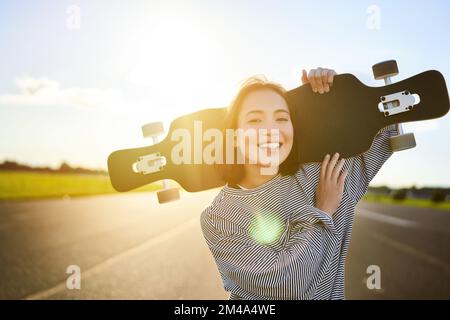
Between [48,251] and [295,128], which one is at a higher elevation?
[295,128]

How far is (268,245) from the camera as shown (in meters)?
2.25

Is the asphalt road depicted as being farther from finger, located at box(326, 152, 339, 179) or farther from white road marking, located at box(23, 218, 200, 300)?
finger, located at box(326, 152, 339, 179)

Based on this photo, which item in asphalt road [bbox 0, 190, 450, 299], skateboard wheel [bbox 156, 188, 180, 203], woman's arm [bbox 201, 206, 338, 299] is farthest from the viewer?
asphalt road [bbox 0, 190, 450, 299]

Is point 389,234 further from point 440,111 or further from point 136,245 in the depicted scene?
point 440,111

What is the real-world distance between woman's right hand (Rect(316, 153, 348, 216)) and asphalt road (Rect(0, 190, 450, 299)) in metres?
1.75

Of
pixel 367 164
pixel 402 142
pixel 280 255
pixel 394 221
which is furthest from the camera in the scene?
pixel 394 221

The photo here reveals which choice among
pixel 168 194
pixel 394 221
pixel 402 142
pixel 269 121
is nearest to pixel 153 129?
pixel 168 194

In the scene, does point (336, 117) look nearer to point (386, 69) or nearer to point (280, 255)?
point (386, 69)

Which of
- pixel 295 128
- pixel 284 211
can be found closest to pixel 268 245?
pixel 284 211

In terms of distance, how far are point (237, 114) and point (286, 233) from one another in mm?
576

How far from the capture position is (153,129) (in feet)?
8.14

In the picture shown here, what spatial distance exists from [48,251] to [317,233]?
11.0 meters

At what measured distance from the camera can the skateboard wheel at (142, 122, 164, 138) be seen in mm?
2473

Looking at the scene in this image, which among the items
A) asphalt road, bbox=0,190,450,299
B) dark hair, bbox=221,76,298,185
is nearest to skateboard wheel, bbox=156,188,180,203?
dark hair, bbox=221,76,298,185
